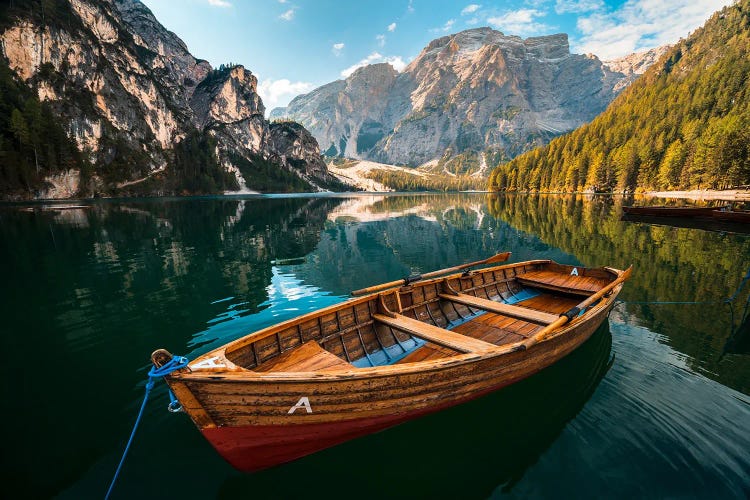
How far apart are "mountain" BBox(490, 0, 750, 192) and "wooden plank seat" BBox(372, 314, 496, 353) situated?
90913mm

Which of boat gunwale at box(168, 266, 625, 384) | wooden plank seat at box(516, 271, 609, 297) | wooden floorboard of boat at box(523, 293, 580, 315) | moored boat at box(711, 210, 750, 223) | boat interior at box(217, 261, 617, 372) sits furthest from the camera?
moored boat at box(711, 210, 750, 223)

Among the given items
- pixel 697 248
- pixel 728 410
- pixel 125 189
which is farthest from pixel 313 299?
pixel 125 189

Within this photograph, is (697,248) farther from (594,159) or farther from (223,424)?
(594,159)

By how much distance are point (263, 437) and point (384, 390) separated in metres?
2.23

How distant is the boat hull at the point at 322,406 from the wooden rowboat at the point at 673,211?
167 ft

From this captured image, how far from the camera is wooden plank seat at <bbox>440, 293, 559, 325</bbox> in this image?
9.53 meters

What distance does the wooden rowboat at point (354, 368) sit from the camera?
5.05m

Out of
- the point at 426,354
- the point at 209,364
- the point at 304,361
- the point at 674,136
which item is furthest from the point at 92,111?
the point at 674,136

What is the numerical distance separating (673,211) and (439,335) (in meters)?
52.3

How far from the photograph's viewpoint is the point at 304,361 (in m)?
7.01

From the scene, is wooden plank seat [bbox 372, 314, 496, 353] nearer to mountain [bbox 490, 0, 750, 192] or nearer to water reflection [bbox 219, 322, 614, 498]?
water reflection [bbox 219, 322, 614, 498]

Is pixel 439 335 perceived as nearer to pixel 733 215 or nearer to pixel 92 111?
pixel 733 215

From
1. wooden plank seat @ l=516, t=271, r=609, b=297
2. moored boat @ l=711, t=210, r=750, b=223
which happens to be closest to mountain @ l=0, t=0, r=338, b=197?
wooden plank seat @ l=516, t=271, r=609, b=297

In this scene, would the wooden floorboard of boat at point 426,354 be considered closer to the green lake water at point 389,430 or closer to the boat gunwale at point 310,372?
the green lake water at point 389,430
